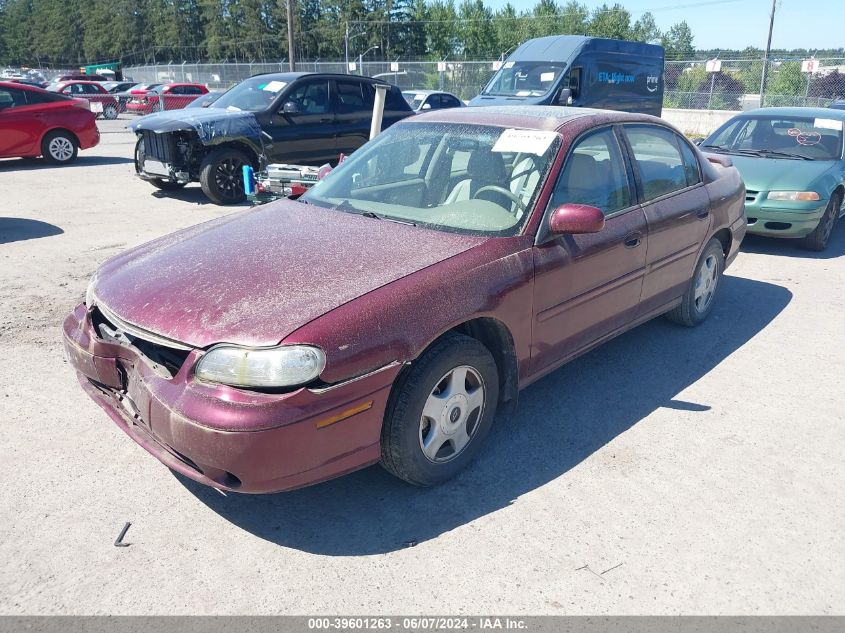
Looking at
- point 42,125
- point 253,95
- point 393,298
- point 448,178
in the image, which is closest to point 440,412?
point 393,298

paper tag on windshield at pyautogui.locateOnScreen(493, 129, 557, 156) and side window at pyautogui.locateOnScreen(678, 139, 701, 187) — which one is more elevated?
paper tag on windshield at pyautogui.locateOnScreen(493, 129, 557, 156)

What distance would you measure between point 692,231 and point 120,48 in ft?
346

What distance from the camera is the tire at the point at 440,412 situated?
9.55 feet

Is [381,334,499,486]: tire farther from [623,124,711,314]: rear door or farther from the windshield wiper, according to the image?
[623,124,711,314]: rear door

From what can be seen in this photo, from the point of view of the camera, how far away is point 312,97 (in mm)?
10461

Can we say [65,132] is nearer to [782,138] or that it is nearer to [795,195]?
[782,138]

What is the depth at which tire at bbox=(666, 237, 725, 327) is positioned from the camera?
5.07 meters

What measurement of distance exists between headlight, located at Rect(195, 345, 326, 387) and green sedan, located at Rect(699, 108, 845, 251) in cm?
622

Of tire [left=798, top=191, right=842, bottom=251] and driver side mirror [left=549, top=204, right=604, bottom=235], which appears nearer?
driver side mirror [left=549, top=204, right=604, bottom=235]

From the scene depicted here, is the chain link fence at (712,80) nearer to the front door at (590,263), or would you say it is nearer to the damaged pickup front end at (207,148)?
the damaged pickup front end at (207,148)

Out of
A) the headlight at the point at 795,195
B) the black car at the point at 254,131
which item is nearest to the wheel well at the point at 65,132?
the black car at the point at 254,131

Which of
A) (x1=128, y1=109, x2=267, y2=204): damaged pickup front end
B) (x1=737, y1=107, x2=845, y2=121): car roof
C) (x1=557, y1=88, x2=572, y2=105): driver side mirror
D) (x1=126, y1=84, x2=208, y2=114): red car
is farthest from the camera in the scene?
(x1=126, y1=84, x2=208, y2=114): red car

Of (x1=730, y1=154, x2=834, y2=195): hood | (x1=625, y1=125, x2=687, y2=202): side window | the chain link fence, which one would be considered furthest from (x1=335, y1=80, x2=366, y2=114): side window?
the chain link fence
